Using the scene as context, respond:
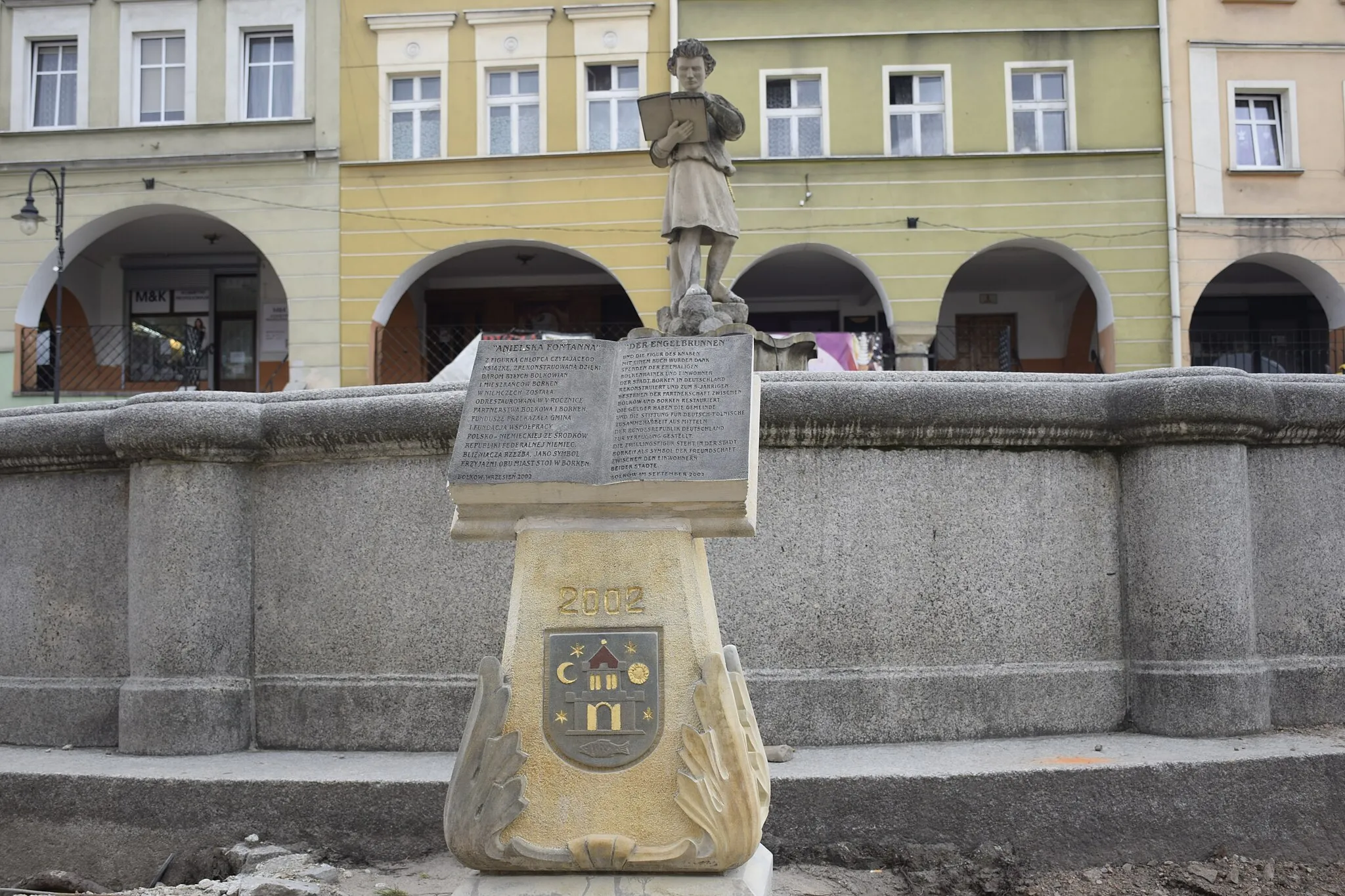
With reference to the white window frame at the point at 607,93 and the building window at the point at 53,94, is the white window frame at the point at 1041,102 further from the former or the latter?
the building window at the point at 53,94

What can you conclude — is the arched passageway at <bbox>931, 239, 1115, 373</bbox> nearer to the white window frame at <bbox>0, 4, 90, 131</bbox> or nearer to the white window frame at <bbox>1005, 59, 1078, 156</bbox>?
the white window frame at <bbox>1005, 59, 1078, 156</bbox>

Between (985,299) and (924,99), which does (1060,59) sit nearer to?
(924,99)

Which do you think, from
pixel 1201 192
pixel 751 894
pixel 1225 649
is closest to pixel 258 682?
pixel 751 894

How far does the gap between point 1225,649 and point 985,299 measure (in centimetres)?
2057

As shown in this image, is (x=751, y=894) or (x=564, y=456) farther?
(x=564, y=456)

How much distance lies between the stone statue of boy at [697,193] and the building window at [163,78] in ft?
53.9

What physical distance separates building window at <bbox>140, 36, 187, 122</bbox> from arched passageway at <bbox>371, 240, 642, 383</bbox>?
5.24m

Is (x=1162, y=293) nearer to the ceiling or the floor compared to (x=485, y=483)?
nearer to the ceiling

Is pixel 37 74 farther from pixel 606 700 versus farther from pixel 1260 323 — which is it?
pixel 1260 323

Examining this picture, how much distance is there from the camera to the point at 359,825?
4.51 meters

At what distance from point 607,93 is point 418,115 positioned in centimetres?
342

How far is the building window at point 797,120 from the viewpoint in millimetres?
21050

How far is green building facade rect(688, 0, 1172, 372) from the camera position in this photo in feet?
68.3

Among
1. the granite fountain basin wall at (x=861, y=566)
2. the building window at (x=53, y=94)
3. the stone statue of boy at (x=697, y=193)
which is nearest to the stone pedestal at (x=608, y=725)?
the granite fountain basin wall at (x=861, y=566)
